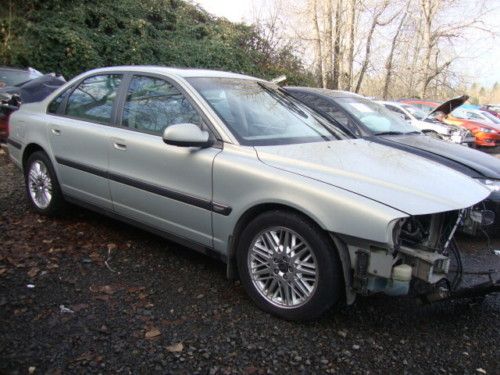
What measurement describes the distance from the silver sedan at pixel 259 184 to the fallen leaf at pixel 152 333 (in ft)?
2.21

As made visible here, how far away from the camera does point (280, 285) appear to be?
10.1ft

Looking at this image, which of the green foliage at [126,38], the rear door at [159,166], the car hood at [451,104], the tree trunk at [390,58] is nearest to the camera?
the rear door at [159,166]

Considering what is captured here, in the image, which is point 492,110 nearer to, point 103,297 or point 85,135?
point 85,135

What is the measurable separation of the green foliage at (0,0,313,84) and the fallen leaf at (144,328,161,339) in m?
11.0

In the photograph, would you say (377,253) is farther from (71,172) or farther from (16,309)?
(71,172)

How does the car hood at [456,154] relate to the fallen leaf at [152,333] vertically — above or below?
above

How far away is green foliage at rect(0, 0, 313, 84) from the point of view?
12.2m

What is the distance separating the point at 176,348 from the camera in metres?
2.74

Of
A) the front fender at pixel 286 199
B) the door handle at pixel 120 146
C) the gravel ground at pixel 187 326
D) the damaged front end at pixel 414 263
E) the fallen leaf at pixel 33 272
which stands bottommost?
the gravel ground at pixel 187 326

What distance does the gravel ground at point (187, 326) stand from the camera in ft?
8.66

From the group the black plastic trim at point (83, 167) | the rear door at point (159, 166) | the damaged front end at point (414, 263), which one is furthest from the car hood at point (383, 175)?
the black plastic trim at point (83, 167)

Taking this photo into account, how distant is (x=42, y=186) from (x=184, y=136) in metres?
2.34

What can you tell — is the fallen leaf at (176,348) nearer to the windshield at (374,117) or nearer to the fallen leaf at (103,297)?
the fallen leaf at (103,297)

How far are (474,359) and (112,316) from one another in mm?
2233
